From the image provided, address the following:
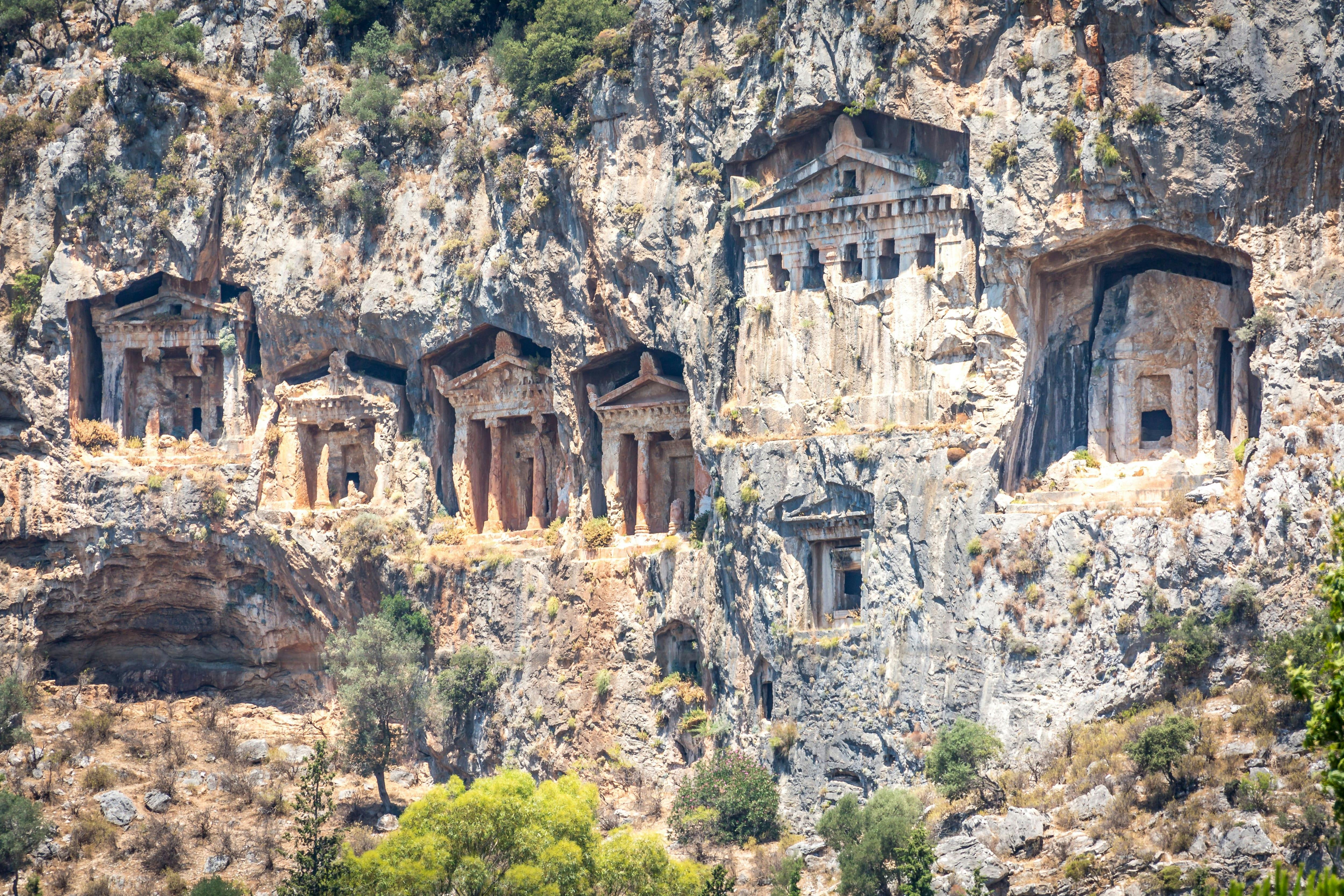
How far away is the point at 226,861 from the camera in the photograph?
5359 centimetres

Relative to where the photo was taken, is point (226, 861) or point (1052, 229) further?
point (226, 861)

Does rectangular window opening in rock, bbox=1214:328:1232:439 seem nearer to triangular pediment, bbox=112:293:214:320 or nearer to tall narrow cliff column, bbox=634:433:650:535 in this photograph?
tall narrow cliff column, bbox=634:433:650:535

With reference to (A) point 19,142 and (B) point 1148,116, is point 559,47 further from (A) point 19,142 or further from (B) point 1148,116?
(A) point 19,142

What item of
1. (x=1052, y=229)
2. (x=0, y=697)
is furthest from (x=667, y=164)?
(x=0, y=697)

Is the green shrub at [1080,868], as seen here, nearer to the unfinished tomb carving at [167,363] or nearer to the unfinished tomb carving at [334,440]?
the unfinished tomb carving at [334,440]

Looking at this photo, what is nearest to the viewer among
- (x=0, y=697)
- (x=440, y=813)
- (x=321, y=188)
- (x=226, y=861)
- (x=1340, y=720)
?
(x=1340, y=720)

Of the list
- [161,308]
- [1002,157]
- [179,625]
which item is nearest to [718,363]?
[1002,157]

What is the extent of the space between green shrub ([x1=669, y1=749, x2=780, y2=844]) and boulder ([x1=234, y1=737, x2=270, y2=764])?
51.8 feet

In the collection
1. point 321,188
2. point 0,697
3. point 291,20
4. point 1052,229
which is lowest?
point 0,697

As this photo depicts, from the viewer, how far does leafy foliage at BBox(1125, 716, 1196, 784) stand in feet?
135

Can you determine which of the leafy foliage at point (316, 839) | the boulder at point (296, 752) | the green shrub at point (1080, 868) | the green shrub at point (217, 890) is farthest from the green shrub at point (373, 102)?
the green shrub at point (1080, 868)

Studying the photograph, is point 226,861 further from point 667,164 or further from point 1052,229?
point 1052,229

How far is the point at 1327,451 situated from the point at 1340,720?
21.4 metres

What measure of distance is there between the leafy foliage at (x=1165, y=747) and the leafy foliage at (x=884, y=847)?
5068mm
